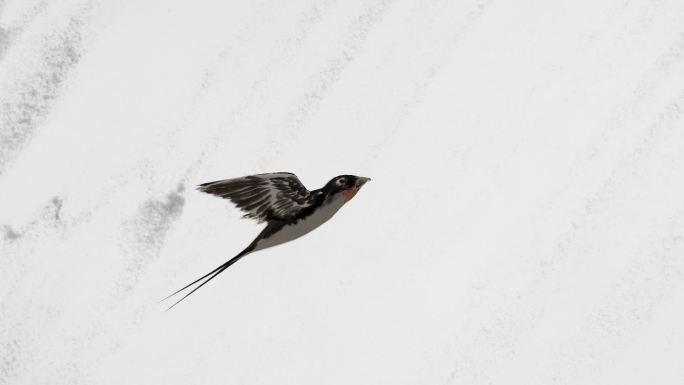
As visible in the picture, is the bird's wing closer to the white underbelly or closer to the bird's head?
the white underbelly

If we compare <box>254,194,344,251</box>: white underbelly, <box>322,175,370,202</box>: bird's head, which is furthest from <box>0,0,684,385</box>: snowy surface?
<box>322,175,370,202</box>: bird's head

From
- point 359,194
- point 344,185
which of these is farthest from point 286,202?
point 359,194

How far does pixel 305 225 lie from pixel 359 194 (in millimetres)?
15417

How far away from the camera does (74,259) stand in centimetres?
2706

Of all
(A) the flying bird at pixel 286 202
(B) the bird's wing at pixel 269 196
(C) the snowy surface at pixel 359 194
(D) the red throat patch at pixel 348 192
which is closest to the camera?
(B) the bird's wing at pixel 269 196

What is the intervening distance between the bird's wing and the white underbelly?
0.10 metres

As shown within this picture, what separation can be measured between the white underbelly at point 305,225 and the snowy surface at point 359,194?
15.3m

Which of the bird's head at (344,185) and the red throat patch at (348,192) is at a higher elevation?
the bird's head at (344,185)

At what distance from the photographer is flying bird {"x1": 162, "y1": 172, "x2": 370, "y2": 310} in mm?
9383

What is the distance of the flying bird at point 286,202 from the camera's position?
9383 mm

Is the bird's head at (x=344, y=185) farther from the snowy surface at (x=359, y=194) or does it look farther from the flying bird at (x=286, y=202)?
the snowy surface at (x=359, y=194)

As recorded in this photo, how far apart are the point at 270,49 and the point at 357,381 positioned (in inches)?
410

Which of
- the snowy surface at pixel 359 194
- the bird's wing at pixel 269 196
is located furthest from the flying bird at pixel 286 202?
the snowy surface at pixel 359 194

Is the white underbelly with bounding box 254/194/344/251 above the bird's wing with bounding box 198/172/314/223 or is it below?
below
